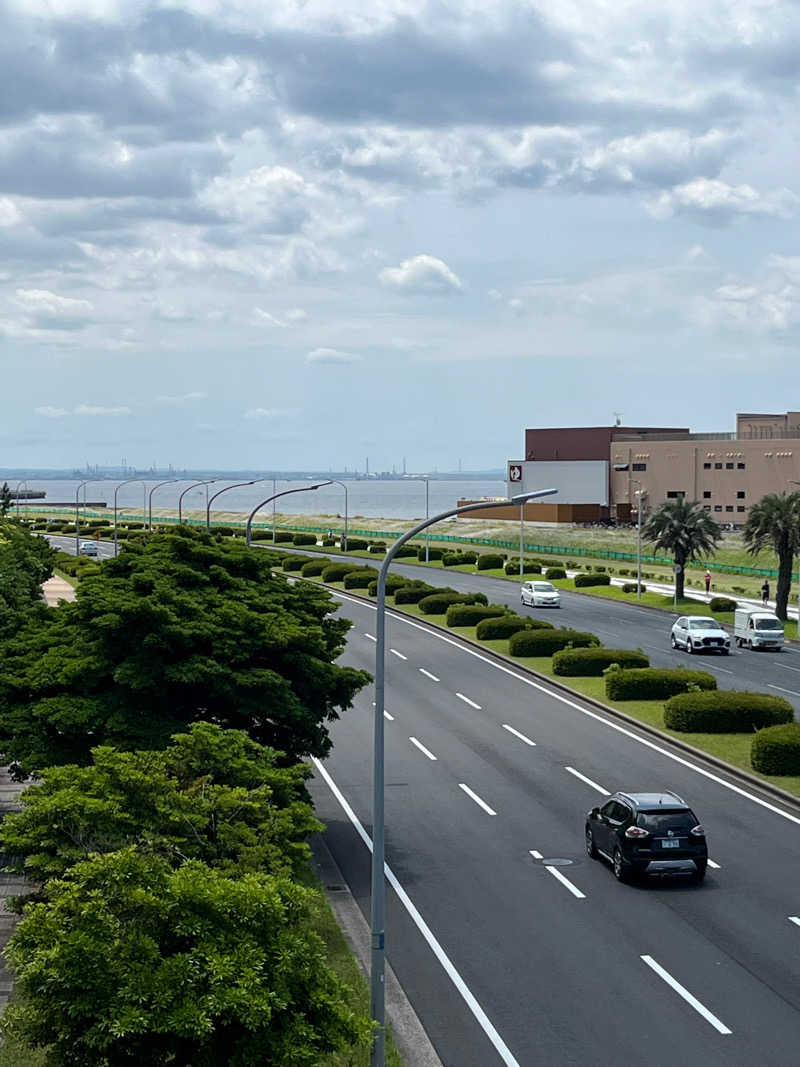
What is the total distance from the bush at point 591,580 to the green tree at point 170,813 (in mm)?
71237

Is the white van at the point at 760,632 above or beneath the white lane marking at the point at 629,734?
above

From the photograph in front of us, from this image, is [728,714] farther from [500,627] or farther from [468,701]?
[500,627]

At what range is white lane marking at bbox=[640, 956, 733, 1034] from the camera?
762 inches

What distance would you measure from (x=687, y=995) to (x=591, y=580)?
72.0 m

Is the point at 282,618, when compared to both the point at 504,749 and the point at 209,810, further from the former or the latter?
the point at 504,749

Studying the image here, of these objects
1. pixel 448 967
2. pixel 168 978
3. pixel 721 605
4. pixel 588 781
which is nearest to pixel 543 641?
pixel 588 781

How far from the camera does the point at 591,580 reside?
91875 mm

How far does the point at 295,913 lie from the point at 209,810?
13.4 ft

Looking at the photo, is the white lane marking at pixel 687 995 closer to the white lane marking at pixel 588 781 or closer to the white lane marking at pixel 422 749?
the white lane marking at pixel 588 781

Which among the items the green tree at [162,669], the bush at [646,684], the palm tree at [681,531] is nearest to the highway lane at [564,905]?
the bush at [646,684]

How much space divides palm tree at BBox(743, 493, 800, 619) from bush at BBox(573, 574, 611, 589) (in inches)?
736

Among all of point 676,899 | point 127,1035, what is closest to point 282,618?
point 676,899

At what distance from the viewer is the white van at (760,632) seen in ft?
209

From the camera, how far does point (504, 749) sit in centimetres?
3991
